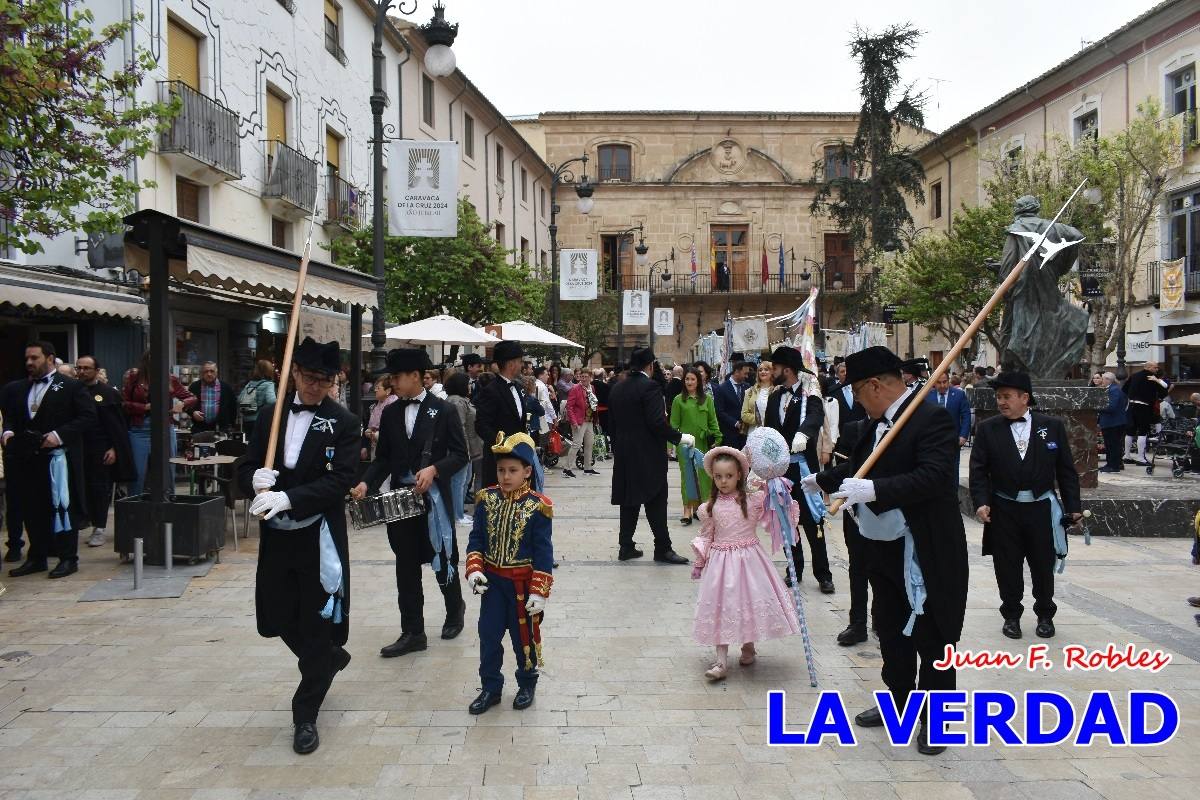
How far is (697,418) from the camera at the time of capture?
404 inches

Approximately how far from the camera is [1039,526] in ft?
20.1

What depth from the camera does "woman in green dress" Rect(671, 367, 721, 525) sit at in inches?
400

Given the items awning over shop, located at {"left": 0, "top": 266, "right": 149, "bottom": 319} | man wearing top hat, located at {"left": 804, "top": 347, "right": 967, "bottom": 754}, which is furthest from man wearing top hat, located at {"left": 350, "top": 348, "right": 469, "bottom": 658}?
awning over shop, located at {"left": 0, "top": 266, "right": 149, "bottom": 319}

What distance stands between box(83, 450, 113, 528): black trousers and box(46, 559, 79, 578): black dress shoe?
0.74 meters

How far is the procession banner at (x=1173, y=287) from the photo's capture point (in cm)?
2470

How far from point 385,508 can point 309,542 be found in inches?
37.0

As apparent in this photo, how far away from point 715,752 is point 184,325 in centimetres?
1408

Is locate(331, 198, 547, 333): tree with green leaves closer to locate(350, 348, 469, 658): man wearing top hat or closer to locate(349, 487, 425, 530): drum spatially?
locate(350, 348, 469, 658): man wearing top hat

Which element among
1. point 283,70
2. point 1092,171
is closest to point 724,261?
point 1092,171

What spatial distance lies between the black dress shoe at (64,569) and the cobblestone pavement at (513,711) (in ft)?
0.96

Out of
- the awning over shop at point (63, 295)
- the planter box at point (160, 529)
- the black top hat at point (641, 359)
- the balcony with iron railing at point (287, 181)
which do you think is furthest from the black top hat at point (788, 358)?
the balcony with iron railing at point (287, 181)

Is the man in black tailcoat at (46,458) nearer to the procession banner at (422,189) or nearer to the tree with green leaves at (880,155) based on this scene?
the procession banner at (422,189)

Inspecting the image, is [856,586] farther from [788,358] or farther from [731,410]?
[731,410]

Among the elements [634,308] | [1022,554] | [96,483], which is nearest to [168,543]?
[96,483]
